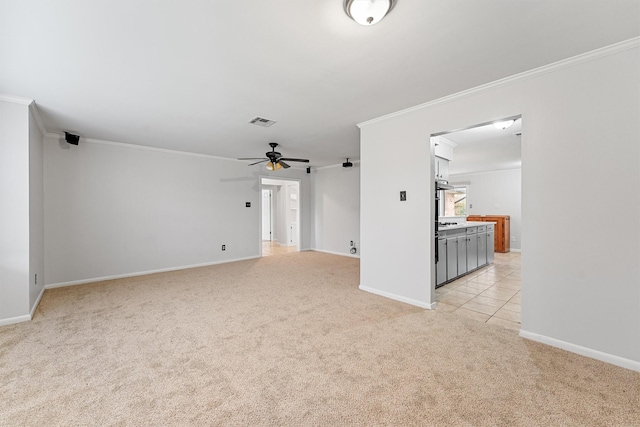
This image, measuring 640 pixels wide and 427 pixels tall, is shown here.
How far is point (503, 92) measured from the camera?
264 cm

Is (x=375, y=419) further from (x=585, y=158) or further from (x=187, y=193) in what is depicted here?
Answer: (x=187, y=193)

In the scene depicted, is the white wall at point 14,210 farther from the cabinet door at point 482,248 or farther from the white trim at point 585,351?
the cabinet door at point 482,248

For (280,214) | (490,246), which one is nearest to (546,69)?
(490,246)

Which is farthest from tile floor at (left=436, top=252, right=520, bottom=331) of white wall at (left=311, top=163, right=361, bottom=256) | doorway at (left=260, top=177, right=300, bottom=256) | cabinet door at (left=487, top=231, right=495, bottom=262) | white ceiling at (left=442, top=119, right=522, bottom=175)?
doorway at (left=260, top=177, right=300, bottom=256)

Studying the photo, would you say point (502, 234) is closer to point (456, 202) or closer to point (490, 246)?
point (456, 202)

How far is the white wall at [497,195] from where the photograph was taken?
7922mm

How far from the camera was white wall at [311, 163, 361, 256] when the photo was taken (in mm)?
6992

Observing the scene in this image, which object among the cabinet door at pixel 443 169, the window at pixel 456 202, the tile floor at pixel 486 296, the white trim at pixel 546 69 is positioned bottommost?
the tile floor at pixel 486 296

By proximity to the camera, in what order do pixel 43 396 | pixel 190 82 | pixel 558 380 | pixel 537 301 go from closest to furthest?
pixel 43 396 < pixel 558 380 < pixel 537 301 < pixel 190 82

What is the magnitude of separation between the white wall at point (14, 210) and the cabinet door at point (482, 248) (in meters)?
6.88

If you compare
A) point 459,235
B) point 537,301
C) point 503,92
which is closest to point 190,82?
point 503,92

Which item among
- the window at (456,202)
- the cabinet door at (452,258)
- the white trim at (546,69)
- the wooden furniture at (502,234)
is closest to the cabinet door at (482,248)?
the cabinet door at (452,258)

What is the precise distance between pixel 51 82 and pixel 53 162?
241 centimetres

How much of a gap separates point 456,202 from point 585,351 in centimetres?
797
